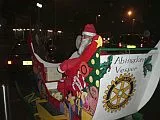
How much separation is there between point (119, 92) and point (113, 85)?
20 centimetres

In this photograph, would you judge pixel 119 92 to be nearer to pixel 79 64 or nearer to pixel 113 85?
pixel 113 85

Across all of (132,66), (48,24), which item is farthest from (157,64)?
(48,24)

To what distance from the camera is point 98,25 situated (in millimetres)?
37344

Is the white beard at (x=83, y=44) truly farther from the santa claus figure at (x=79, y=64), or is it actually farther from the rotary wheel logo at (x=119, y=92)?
the rotary wheel logo at (x=119, y=92)

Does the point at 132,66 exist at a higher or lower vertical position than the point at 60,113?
higher

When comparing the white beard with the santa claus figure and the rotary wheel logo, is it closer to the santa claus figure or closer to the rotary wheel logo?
the santa claus figure

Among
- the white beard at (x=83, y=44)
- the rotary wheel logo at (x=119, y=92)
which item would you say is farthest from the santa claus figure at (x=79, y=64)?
the rotary wheel logo at (x=119, y=92)

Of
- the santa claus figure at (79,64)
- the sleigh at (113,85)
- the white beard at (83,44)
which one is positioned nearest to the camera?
the sleigh at (113,85)

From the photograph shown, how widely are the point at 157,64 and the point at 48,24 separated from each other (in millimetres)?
A: 21490

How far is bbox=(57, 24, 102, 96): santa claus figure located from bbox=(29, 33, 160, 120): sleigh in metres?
0.06

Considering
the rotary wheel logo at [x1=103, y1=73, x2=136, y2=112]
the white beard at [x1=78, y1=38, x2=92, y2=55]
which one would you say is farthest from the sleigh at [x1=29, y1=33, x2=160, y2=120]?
the white beard at [x1=78, y1=38, x2=92, y2=55]

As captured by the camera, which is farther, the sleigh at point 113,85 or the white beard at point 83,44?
the white beard at point 83,44

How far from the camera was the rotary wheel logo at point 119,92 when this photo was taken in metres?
3.41

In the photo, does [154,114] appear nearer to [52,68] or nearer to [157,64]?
[157,64]
